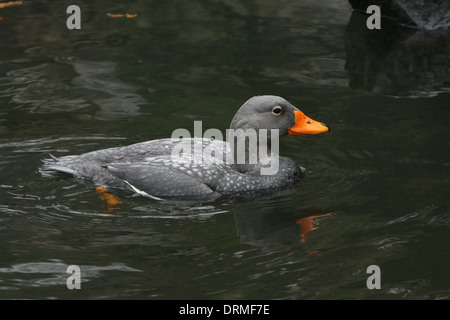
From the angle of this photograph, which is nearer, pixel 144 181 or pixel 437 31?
pixel 144 181

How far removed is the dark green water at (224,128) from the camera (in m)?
5.98

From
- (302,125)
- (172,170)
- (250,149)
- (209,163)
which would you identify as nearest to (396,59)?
(302,125)

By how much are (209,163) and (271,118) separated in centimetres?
76

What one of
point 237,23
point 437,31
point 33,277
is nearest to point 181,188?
point 33,277

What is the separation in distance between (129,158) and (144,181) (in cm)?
39

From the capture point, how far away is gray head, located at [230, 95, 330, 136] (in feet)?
25.4

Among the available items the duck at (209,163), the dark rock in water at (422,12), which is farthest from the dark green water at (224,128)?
the dark rock in water at (422,12)

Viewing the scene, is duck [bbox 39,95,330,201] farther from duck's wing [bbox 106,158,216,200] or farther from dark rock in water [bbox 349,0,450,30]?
dark rock in water [bbox 349,0,450,30]

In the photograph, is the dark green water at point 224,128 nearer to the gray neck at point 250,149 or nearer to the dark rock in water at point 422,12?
the dark rock in water at point 422,12

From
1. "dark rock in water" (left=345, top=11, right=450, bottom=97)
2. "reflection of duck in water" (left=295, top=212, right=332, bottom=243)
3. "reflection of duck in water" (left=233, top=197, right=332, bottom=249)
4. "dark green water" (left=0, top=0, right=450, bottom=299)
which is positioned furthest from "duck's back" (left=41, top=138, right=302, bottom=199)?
"dark rock in water" (left=345, top=11, right=450, bottom=97)

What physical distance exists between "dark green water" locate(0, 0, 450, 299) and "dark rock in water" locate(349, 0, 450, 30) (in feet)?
1.10
